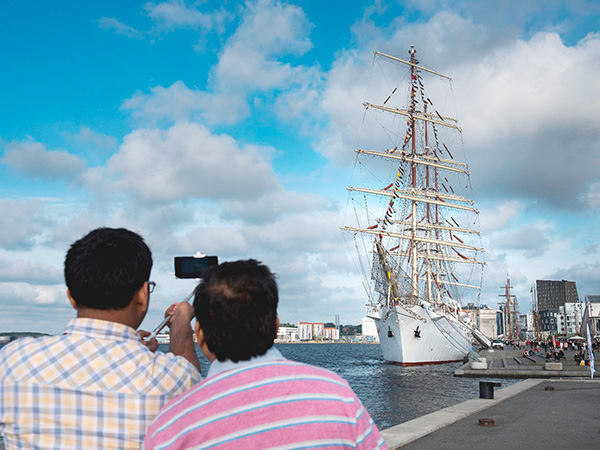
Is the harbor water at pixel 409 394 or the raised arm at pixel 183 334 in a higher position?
the raised arm at pixel 183 334

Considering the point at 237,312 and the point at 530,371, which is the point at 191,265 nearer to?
the point at 237,312

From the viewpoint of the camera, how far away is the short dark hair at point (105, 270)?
94.3 inches

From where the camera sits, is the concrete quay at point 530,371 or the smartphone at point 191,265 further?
the concrete quay at point 530,371

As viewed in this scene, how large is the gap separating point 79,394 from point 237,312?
0.72 m

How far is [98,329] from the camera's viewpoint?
2344mm

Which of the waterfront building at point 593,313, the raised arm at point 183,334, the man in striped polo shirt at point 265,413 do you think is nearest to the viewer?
the man in striped polo shirt at point 265,413

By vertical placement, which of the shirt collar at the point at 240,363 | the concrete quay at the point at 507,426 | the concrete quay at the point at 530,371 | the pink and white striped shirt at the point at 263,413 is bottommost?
the concrete quay at the point at 530,371

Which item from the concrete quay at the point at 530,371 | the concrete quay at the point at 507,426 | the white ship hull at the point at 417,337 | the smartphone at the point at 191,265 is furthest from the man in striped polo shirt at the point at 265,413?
the white ship hull at the point at 417,337

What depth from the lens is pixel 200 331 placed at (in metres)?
2.32

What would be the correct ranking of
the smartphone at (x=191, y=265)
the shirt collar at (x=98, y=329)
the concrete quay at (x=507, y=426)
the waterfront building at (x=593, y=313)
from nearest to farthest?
the shirt collar at (x=98, y=329)
the smartphone at (x=191, y=265)
the concrete quay at (x=507, y=426)
the waterfront building at (x=593, y=313)

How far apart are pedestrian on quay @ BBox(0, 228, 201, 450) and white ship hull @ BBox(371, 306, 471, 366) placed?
167 feet

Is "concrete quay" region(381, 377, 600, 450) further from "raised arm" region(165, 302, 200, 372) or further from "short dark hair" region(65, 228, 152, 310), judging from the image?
"short dark hair" region(65, 228, 152, 310)

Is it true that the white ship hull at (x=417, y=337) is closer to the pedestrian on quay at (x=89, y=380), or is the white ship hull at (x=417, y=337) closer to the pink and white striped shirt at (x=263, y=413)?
the pedestrian on quay at (x=89, y=380)

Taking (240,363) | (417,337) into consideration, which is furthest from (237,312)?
(417,337)
